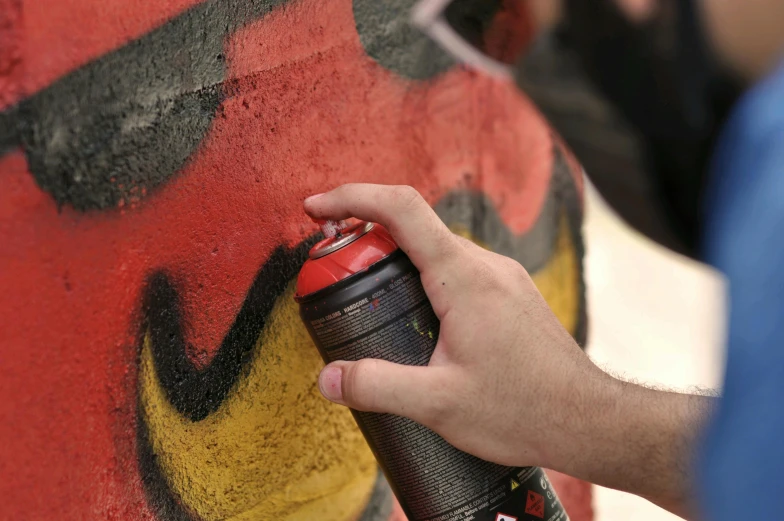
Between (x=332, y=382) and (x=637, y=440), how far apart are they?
454 mm

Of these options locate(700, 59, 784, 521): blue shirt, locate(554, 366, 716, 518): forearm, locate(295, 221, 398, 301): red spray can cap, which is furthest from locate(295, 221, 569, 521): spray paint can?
locate(700, 59, 784, 521): blue shirt

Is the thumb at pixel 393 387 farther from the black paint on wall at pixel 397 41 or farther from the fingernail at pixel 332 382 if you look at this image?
the black paint on wall at pixel 397 41

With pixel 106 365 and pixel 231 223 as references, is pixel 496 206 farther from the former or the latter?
pixel 106 365

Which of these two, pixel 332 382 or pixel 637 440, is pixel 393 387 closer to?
pixel 332 382

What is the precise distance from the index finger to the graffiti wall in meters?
0.20

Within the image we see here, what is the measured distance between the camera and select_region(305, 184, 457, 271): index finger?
112cm

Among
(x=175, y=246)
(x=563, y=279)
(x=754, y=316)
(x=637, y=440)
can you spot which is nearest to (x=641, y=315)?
(x=563, y=279)

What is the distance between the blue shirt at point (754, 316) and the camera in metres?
0.59

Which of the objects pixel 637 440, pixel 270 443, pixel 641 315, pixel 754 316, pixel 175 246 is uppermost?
pixel 754 316

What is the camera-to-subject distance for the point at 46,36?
1.05 metres

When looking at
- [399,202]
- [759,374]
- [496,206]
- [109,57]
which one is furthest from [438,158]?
[759,374]

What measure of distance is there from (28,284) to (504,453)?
70 cm

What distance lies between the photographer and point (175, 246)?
1186 mm

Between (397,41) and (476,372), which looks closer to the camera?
(476,372)
